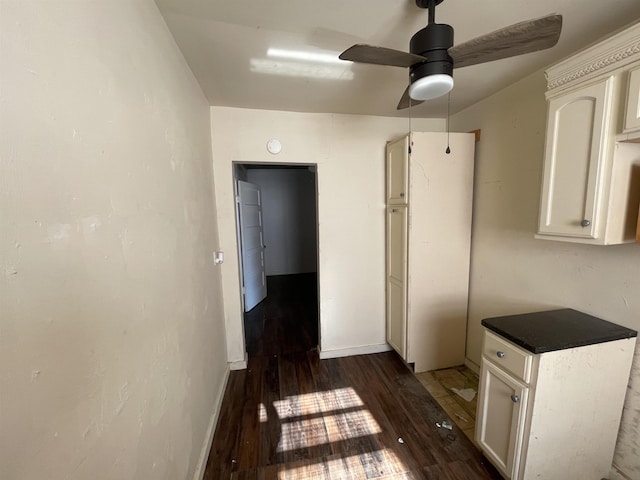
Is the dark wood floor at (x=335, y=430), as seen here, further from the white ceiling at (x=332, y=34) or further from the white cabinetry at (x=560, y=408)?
the white ceiling at (x=332, y=34)

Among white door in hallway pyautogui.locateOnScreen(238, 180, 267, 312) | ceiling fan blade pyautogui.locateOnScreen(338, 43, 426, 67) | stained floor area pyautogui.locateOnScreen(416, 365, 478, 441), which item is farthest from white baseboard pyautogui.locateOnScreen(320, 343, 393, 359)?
ceiling fan blade pyautogui.locateOnScreen(338, 43, 426, 67)

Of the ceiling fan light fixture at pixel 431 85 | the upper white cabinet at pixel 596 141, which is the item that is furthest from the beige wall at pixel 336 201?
the upper white cabinet at pixel 596 141

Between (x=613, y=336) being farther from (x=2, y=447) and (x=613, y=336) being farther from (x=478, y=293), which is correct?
(x=2, y=447)

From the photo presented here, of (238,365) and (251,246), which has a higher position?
(251,246)

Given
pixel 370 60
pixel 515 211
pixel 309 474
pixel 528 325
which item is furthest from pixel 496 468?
pixel 370 60

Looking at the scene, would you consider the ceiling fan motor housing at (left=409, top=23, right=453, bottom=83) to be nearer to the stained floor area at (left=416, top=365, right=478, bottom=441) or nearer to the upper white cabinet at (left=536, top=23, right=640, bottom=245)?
the upper white cabinet at (left=536, top=23, right=640, bottom=245)

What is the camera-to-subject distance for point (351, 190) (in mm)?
2457

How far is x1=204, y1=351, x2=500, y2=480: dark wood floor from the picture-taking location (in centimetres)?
149

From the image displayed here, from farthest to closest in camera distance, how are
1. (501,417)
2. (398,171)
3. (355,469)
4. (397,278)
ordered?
(397,278) < (398,171) < (355,469) < (501,417)

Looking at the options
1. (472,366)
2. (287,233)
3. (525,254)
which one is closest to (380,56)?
(525,254)

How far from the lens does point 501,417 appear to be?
1376 millimetres

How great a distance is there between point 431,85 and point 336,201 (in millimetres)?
1400

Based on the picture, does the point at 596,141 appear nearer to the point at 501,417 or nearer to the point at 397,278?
the point at 501,417

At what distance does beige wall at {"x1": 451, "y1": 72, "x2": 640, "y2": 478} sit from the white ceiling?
0.29m
